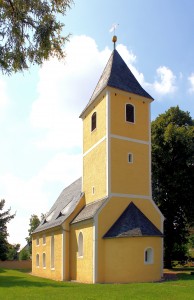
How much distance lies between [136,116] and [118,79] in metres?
2.91

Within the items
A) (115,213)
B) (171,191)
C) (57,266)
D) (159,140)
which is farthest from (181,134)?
(57,266)

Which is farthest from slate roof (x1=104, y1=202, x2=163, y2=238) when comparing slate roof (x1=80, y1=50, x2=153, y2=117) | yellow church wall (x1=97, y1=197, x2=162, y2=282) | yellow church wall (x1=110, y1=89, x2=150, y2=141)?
slate roof (x1=80, y1=50, x2=153, y2=117)

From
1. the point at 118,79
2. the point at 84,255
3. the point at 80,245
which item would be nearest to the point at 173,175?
the point at 118,79

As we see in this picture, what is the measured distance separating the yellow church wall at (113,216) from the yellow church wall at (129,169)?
654 mm

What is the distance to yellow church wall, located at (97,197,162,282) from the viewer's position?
22.1 metres

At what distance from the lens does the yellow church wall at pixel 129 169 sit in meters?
24.1

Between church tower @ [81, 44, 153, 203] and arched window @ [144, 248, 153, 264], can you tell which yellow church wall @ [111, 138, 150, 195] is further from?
arched window @ [144, 248, 153, 264]

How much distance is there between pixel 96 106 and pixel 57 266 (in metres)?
12.0

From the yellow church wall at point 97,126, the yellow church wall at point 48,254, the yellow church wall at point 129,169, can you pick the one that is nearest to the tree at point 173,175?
the yellow church wall at point 129,169

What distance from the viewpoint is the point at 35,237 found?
36.9m

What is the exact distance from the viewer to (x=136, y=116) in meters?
26.0

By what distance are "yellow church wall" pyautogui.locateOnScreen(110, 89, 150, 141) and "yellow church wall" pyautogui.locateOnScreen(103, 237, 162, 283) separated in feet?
23.9

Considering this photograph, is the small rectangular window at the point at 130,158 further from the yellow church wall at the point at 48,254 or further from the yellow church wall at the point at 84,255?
the yellow church wall at the point at 48,254

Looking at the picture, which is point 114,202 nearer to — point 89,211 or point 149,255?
point 89,211
